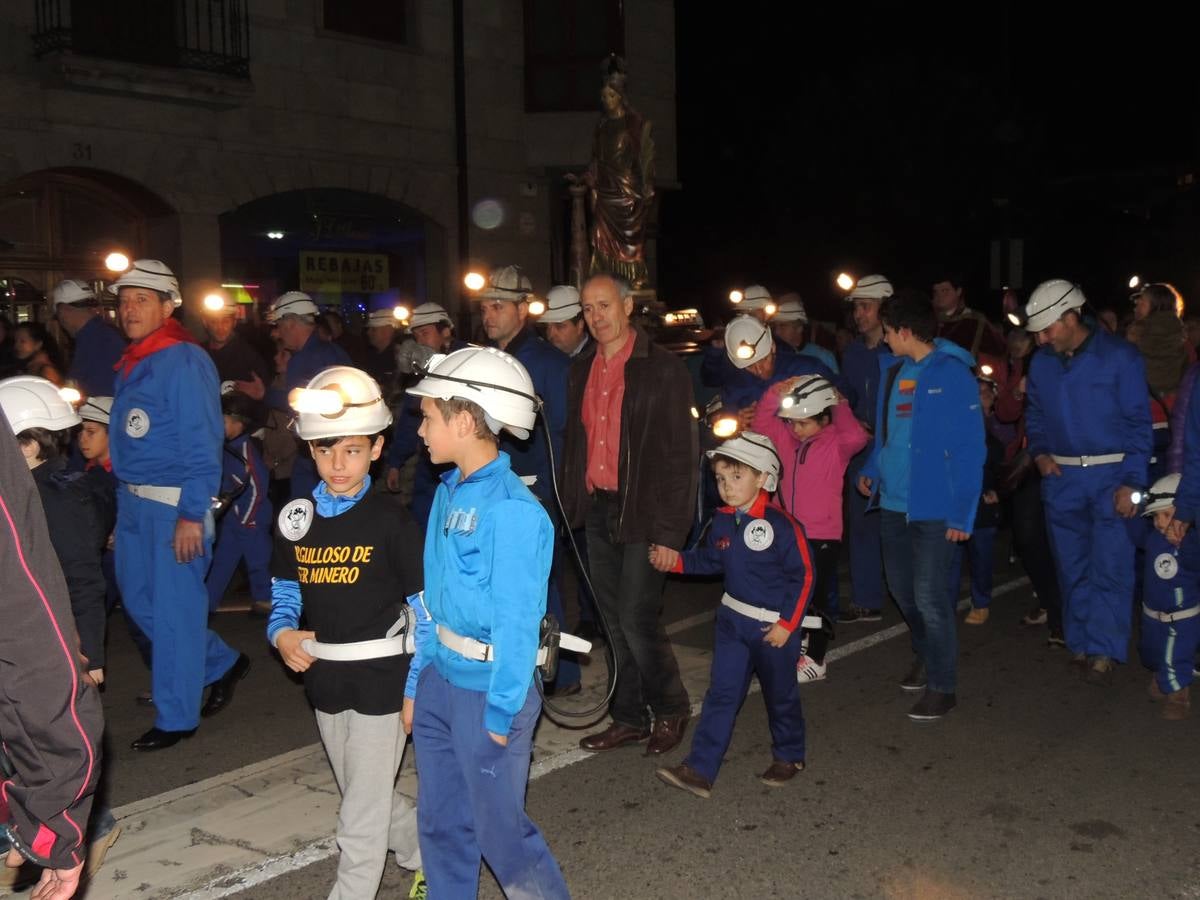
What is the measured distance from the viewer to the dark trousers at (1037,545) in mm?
7203

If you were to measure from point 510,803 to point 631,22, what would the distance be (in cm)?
2039

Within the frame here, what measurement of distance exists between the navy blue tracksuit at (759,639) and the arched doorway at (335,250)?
12676mm

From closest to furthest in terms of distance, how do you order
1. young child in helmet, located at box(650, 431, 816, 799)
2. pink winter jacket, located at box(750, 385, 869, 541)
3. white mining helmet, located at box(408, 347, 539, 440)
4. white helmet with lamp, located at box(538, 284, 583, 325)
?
white mining helmet, located at box(408, 347, 539, 440), young child in helmet, located at box(650, 431, 816, 799), pink winter jacket, located at box(750, 385, 869, 541), white helmet with lamp, located at box(538, 284, 583, 325)

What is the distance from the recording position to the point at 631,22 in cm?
2181

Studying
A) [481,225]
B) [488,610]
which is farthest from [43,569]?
[481,225]

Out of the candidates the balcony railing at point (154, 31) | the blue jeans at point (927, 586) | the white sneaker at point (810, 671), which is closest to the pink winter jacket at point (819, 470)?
the blue jeans at point (927, 586)

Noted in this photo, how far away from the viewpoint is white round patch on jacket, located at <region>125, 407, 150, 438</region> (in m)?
5.53

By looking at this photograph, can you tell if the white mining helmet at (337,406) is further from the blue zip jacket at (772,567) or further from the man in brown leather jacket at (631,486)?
the blue zip jacket at (772,567)

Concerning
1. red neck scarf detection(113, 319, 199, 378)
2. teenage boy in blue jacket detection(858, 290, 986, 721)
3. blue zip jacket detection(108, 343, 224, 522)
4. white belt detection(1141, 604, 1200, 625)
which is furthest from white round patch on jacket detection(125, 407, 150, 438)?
white belt detection(1141, 604, 1200, 625)

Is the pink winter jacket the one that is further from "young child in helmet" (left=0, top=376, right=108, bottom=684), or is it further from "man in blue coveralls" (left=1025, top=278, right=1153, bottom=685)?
"young child in helmet" (left=0, top=376, right=108, bottom=684)

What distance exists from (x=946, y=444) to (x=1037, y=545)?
1.81 meters

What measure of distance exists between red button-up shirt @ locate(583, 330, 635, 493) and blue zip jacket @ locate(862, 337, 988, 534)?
1539 mm

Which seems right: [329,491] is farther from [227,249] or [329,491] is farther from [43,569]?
[227,249]

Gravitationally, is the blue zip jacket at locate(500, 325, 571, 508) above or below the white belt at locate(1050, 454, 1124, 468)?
above
